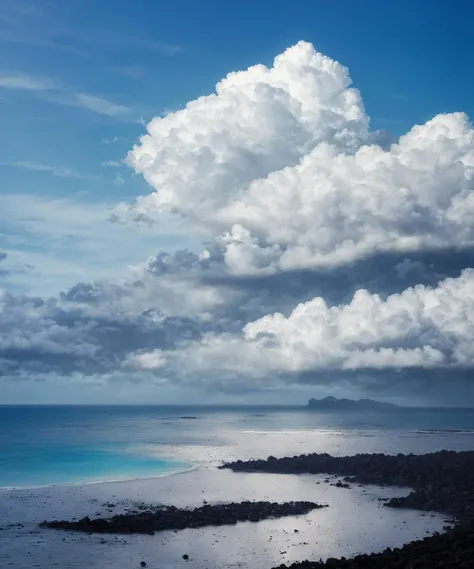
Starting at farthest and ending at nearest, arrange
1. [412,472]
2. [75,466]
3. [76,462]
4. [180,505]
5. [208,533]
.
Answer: [76,462]
[75,466]
[412,472]
[180,505]
[208,533]

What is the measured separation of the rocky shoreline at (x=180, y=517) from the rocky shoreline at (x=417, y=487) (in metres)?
8.64

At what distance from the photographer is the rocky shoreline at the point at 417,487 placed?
26.2 metres

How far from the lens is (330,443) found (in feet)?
309

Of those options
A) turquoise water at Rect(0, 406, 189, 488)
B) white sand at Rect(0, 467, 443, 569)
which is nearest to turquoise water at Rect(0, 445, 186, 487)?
turquoise water at Rect(0, 406, 189, 488)

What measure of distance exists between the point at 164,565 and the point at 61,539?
8.04m

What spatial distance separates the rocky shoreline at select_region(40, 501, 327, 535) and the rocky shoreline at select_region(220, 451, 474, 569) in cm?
864

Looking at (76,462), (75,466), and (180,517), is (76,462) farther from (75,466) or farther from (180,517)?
(180,517)

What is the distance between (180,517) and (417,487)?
2165 centimetres

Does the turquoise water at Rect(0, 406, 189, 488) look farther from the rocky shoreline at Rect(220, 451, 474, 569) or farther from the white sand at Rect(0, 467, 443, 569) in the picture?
the rocky shoreline at Rect(220, 451, 474, 569)

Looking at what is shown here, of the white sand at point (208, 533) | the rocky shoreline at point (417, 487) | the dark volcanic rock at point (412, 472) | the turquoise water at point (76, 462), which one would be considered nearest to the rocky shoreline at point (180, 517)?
the white sand at point (208, 533)

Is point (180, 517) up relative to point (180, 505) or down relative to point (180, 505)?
up

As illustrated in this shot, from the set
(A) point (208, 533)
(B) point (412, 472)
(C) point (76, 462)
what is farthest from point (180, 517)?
(C) point (76, 462)

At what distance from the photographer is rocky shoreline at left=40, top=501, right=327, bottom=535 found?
35844 millimetres

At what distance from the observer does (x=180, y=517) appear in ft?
124
